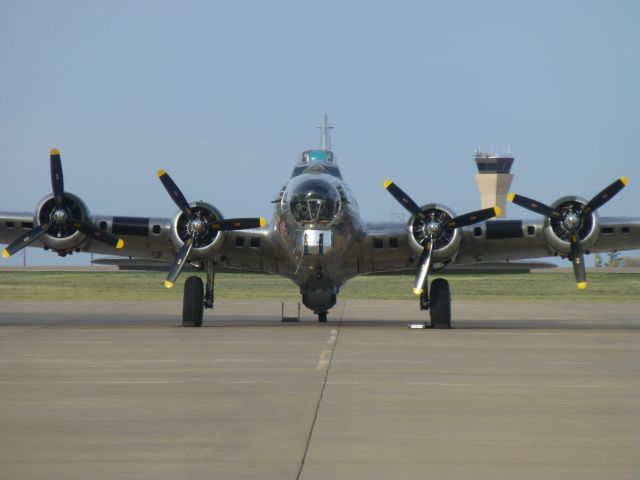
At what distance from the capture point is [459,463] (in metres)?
9.47

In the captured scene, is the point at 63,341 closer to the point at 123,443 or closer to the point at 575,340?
the point at 575,340

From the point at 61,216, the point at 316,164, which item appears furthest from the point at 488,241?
the point at 61,216

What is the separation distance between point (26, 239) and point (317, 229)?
26.3 feet

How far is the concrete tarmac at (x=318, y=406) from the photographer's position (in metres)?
9.41

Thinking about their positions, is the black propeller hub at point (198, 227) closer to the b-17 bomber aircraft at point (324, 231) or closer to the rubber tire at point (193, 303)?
the b-17 bomber aircraft at point (324, 231)

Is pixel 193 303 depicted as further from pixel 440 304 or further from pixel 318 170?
pixel 440 304

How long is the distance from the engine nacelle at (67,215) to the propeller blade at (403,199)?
837 centimetres

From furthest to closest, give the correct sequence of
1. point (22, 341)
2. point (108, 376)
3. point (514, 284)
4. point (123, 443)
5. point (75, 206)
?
point (514, 284), point (75, 206), point (22, 341), point (108, 376), point (123, 443)

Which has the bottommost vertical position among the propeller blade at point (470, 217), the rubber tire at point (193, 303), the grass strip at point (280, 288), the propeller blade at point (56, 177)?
the grass strip at point (280, 288)

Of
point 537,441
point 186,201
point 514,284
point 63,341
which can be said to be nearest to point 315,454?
point 537,441

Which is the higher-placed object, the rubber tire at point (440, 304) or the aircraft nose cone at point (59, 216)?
the aircraft nose cone at point (59, 216)

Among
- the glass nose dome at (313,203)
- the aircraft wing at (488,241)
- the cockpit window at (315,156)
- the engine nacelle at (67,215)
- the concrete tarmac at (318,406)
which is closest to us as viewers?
the concrete tarmac at (318,406)

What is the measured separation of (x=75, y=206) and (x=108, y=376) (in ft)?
46.3

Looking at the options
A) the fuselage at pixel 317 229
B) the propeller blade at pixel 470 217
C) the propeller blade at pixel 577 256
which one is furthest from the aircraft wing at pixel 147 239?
the propeller blade at pixel 577 256
